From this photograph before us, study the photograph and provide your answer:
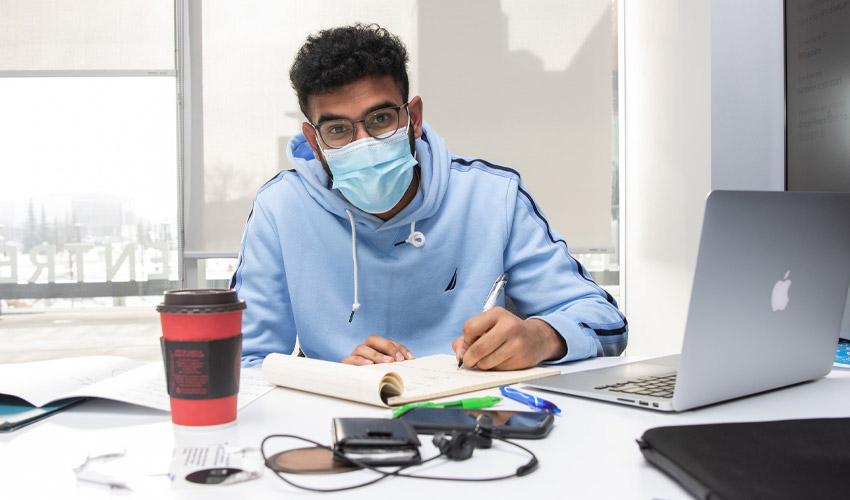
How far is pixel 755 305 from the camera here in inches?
30.9

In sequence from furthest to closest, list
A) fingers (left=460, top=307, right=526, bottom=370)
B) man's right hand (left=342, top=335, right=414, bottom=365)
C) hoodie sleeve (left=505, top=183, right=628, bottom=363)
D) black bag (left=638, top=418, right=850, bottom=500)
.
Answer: hoodie sleeve (left=505, top=183, right=628, bottom=363) < man's right hand (left=342, top=335, right=414, bottom=365) < fingers (left=460, top=307, right=526, bottom=370) < black bag (left=638, top=418, right=850, bottom=500)

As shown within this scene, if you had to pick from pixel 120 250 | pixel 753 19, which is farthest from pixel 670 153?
pixel 120 250

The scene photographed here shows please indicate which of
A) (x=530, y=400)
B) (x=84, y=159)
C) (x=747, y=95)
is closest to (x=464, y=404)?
(x=530, y=400)

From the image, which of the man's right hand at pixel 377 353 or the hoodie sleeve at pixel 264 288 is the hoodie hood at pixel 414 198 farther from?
the man's right hand at pixel 377 353

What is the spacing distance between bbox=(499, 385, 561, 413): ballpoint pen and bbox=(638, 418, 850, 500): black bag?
7.6 inches

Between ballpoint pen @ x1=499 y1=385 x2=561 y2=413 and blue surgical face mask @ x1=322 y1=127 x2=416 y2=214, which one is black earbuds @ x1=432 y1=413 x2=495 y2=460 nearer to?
A: ballpoint pen @ x1=499 y1=385 x2=561 y2=413

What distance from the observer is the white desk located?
0.56 meters

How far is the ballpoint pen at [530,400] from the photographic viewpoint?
801 mm

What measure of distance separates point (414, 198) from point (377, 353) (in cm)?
47

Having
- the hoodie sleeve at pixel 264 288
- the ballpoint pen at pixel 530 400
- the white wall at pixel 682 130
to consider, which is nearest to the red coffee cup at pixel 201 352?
the ballpoint pen at pixel 530 400

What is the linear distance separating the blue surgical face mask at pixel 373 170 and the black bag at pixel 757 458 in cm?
92

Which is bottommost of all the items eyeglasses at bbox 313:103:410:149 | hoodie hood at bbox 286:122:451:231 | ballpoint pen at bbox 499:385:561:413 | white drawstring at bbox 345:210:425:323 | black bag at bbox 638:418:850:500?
ballpoint pen at bbox 499:385:561:413

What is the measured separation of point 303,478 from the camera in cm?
58

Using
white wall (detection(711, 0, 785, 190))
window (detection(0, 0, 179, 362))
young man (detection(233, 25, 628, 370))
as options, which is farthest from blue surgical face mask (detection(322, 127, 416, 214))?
window (detection(0, 0, 179, 362))
